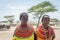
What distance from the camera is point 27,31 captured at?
371cm

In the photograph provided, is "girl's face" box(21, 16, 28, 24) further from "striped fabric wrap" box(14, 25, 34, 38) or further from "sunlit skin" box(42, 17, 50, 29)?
"sunlit skin" box(42, 17, 50, 29)

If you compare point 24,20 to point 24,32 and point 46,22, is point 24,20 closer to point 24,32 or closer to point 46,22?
point 24,32

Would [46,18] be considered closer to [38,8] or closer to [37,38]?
[37,38]

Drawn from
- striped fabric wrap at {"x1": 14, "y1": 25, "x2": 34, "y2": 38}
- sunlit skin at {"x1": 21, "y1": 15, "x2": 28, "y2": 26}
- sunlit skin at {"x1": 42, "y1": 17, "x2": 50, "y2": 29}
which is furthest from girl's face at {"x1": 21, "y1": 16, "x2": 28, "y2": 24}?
sunlit skin at {"x1": 42, "y1": 17, "x2": 50, "y2": 29}

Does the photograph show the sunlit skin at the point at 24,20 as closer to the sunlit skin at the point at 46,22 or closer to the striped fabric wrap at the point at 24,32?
the striped fabric wrap at the point at 24,32

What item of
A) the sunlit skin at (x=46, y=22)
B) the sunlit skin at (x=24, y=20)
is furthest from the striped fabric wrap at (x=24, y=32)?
the sunlit skin at (x=46, y=22)

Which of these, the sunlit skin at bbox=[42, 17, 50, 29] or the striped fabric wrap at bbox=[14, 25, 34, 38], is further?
the sunlit skin at bbox=[42, 17, 50, 29]

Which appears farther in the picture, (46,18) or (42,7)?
(42,7)

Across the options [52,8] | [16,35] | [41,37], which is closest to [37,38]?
[41,37]

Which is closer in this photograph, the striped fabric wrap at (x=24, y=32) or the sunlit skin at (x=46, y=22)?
the striped fabric wrap at (x=24, y=32)

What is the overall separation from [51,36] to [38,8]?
35219 millimetres

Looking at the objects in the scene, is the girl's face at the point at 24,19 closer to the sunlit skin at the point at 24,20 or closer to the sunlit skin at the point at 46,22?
the sunlit skin at the point at 24,20

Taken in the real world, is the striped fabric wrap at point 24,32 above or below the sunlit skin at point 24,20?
below

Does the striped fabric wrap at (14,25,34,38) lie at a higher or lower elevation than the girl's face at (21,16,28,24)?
lower
